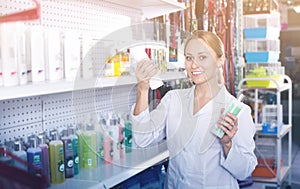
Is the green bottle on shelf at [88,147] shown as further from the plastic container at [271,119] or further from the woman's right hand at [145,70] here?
the plastic container at [271,119]

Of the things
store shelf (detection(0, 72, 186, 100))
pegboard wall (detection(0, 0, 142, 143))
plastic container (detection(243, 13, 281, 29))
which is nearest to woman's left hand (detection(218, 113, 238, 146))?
store shelf (detection(0, 72, 186, 100))

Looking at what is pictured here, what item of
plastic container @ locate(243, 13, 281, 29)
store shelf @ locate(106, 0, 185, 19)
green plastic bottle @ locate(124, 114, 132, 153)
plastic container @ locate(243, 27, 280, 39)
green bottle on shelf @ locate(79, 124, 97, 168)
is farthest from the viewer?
plastic container @ locate(243, 13, 281, 29)

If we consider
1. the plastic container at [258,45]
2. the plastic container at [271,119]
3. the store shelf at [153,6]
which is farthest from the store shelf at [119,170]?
the plastic container at [258,45]

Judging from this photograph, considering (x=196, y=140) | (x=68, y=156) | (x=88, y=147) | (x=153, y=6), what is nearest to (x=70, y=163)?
(x=68, y=156)

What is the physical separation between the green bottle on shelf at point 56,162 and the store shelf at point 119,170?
0.10ft

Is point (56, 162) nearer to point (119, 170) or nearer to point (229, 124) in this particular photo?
point (119, 170)

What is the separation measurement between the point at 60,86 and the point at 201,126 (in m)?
0.58

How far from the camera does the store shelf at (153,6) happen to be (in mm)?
2432

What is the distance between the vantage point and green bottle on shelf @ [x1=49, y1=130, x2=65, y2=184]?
1759mm

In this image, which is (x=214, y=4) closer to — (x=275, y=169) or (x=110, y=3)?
(x=110, y=3)

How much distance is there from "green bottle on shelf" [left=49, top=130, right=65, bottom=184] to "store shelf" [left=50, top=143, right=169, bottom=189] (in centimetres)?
3

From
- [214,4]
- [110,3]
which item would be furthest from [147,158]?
[214,4]

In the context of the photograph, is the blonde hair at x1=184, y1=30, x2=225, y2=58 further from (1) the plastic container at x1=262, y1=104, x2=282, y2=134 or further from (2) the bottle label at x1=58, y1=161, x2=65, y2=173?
(1) the plastic container at x1=262, y1=104, x2=282, y2=134

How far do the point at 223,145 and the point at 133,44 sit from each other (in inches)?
22.3
